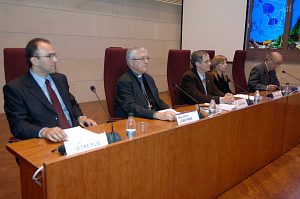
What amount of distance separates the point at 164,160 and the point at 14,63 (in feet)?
4.46

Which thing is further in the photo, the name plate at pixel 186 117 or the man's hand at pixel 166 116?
the man's hand at pixel 166 116

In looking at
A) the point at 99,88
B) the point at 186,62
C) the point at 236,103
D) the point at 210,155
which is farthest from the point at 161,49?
the point at 210,155

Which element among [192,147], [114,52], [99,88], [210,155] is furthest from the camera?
[99,88]

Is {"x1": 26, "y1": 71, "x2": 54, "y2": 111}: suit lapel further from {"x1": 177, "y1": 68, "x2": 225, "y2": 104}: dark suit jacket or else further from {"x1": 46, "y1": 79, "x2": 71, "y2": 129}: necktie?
{"x1": 177, "y1": 68, "x2": 225, "y2": 104}: dark suit jacket

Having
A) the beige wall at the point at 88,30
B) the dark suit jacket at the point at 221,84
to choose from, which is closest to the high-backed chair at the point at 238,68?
the dark suit jacket at the point at 221,84

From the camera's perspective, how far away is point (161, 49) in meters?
6.91

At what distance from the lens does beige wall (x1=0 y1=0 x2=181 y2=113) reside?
178 inches

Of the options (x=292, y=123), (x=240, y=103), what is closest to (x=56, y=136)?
(x=240, y=103)

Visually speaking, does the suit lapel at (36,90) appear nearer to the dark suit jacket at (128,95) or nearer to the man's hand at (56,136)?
the man's hand at (56,136)

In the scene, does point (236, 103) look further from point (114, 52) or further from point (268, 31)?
point (268, 31)

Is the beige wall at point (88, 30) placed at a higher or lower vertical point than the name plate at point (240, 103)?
higher

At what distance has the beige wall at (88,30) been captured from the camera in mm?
4527

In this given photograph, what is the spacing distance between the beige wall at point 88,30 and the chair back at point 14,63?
2754 millimetres

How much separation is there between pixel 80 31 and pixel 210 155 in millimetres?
4212
